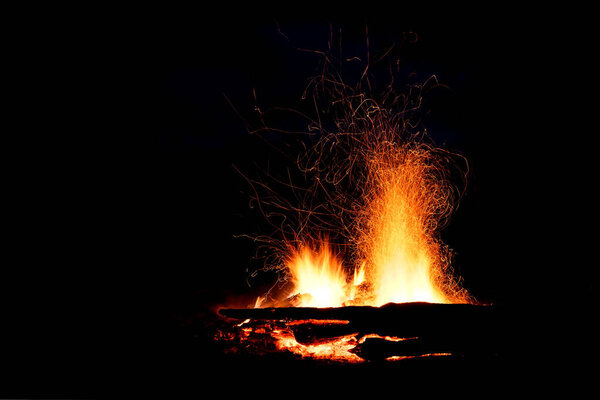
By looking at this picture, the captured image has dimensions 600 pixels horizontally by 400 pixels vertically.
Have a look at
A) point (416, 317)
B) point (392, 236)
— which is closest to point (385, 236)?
point (392, 236)

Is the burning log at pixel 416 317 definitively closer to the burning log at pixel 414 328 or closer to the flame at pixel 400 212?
the burning log at pixel 414 328

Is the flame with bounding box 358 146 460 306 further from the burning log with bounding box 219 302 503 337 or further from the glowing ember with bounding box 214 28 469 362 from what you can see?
the burning log with bounding box 219 302 503 337

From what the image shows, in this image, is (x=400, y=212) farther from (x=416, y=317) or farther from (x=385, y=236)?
(x=416, y=317)

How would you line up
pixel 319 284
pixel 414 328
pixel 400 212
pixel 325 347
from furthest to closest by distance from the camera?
pixel 400 212, pixel 319 284, pixel 325 347, pixel 414 328

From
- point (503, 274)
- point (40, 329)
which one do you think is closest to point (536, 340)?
point (503, 274)

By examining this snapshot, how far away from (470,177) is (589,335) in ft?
28.8

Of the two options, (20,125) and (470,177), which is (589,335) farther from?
(20,125)

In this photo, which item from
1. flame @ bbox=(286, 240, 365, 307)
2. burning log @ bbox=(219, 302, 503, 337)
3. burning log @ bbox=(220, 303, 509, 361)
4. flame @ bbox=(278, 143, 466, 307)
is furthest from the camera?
flame @ bbox=(278, 143, 466, 307)

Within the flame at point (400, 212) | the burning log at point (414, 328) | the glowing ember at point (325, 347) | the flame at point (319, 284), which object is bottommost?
the glowing ember at point (325, 347)

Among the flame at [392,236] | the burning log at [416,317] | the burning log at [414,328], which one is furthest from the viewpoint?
the flame at [392,236]

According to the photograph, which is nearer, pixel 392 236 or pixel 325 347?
pixel 325 347

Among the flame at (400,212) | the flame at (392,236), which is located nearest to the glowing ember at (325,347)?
the flame at (392,236)

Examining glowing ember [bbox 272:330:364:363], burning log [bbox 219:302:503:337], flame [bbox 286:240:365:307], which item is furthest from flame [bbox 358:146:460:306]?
glowing ember [bbox 272:330:364:363]

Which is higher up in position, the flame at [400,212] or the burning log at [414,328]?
the flame at [400,212]
